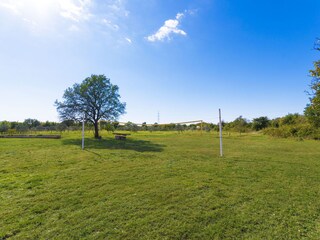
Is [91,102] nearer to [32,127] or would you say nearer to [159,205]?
[159,205]

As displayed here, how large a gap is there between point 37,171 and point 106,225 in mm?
4477

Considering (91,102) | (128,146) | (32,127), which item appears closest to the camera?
(128,146)

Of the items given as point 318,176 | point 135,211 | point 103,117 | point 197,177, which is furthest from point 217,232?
point 103,117

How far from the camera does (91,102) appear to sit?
20172mm

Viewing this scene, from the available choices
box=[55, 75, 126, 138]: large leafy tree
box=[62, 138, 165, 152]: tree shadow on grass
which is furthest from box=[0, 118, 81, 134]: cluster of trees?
box=[62, 138, 165, 152]: tree shadow on grass

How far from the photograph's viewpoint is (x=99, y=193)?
3.65 m

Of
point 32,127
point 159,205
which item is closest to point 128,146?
point 159,205

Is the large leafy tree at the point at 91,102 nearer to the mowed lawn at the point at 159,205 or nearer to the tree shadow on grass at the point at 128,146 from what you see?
the tree shadow on grass at the point at 128,146

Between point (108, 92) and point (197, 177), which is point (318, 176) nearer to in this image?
point (197, 177)

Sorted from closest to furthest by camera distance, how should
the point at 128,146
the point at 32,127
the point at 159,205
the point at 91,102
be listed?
the point at 159,205 → the point at 128,146 → the point at 91,102 → the point at 32,127

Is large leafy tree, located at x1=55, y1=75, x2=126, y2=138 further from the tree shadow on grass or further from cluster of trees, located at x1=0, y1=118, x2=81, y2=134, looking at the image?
the tree shadow on grass

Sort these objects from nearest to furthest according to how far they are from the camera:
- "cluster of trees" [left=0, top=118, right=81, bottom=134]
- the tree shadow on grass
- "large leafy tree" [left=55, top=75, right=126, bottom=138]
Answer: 1. the tree shadow on grass
2. "large leafy tree" [left=55, top=75, right=126, bottom=138]
3. "cluster of trees" [left=0, top=118, right=81, bottom=134]

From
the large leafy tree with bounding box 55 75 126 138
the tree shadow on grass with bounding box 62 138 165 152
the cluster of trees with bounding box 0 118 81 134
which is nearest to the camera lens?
the tree shadow on grass with bounding box 62 138 165 152

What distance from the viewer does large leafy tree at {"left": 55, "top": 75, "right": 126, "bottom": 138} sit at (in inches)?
785
